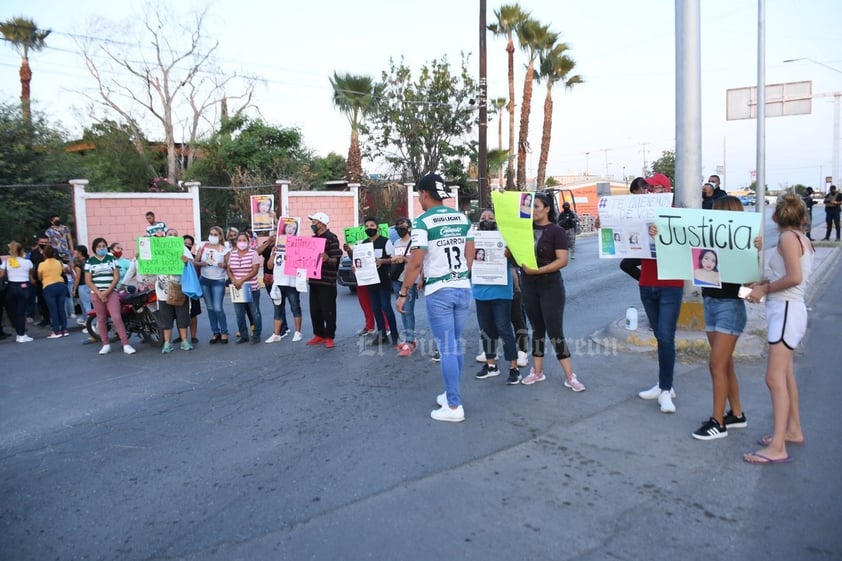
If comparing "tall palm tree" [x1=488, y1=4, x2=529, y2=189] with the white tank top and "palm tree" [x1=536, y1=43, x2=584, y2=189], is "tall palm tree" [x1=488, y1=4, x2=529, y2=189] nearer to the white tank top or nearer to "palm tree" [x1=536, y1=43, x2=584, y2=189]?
"palm tree" [x1=536, y1=43, x2=584, y2=189]

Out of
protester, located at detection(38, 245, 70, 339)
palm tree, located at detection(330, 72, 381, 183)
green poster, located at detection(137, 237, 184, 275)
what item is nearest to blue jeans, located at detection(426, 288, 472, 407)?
green poster, located at detection(137, 237, 184, 275)

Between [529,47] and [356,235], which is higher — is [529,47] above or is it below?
above

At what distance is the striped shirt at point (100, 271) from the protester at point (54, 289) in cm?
278

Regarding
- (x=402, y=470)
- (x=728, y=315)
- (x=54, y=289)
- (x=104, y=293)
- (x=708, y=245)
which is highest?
(x=708, y=245)

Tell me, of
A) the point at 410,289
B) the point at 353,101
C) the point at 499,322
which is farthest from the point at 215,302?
the point at 353,101

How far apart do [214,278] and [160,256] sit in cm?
84

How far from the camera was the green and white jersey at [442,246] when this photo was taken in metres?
5.52

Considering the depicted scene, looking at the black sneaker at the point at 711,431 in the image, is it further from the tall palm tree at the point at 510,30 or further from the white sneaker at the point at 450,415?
the tall palm tree at the point at 510,30

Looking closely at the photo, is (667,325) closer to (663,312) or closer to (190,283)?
(663,312)

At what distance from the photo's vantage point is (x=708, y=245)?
200 inches

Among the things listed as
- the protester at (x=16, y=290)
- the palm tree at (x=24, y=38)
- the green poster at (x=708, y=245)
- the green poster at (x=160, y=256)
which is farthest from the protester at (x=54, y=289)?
the palm tree at (x=24, y=38)

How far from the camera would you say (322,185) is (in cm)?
2759

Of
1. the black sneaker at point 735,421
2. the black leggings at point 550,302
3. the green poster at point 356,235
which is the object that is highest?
the green poster at point 356,235

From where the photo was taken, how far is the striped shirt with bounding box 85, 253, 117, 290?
930 centimetres
